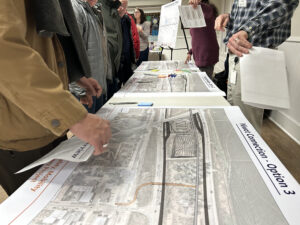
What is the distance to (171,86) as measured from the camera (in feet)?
3.72

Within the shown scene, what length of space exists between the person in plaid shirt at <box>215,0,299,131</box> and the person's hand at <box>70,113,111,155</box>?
0.60 m

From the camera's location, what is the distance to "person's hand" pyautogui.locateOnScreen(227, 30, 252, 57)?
0.74m

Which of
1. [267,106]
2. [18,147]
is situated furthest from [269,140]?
[18,147]

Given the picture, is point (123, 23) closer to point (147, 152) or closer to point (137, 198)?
point (147, 152)

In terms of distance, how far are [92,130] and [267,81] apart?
61cm

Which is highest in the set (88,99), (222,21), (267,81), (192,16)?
(192,16)

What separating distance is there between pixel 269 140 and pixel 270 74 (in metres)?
1.29

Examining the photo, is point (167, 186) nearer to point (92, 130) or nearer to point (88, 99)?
point (92, 130)

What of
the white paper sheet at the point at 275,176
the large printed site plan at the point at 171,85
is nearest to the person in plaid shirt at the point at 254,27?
the large printed site plan at the point at 171,85

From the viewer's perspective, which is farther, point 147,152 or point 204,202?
point 147,152

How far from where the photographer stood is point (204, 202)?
0.34 meters

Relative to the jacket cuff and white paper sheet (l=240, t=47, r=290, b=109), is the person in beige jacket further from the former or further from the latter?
the jacket cuff

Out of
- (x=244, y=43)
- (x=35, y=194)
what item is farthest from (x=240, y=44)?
(x=35, y=194)

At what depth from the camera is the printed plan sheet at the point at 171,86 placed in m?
0.99
